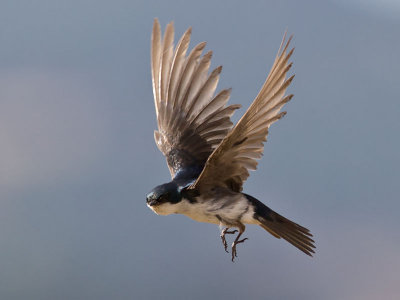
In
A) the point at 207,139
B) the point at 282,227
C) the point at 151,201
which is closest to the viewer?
the point at 151,201

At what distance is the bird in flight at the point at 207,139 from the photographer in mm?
2164

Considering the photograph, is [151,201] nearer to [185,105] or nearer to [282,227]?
[282,227]

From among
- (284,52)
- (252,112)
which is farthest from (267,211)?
(284,52)

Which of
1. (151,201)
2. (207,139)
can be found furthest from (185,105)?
(151,201)

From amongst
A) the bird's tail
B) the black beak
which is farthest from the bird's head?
the bird's tail

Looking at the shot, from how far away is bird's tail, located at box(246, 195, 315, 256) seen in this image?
2.41 meters

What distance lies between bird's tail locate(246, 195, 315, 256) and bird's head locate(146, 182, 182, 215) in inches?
12.2

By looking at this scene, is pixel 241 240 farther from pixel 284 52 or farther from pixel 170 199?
pixel 284 52

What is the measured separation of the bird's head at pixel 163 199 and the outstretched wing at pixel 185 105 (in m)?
0.34

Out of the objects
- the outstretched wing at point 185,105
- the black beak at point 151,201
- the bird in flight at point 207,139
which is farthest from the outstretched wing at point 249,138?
the outstretched wing at point 185,105

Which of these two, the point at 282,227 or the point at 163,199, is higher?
the point at 163,199

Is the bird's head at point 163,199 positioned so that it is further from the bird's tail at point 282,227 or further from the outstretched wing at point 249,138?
the bird's tail at point 282,227

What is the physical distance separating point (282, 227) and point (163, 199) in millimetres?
511

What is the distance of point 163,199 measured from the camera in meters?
2.17
